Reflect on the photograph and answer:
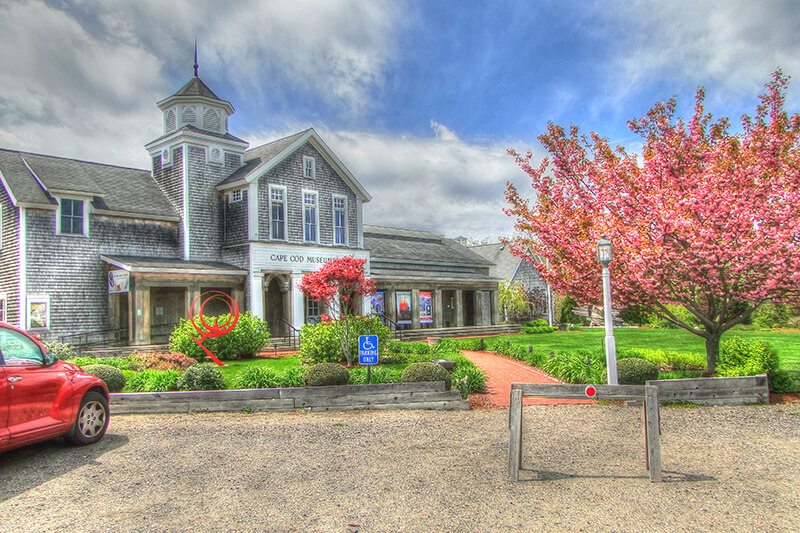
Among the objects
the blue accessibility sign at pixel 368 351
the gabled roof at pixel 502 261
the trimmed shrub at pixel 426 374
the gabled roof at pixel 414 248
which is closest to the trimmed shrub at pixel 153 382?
the blue accessibility sign at pixel 368 351

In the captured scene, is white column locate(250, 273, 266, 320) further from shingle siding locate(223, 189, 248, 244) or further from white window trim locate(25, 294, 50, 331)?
white window trim locate(25, 294, 50, 331)

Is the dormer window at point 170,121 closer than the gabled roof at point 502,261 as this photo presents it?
Yes

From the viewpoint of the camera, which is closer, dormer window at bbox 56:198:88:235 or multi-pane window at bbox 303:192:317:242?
dormer window at bbox 56:198:88:235

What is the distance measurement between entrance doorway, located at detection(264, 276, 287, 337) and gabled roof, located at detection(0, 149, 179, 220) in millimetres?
5631

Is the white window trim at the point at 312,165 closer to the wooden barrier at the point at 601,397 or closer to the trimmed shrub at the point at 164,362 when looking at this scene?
the trimmed shrub at the point at 164,362

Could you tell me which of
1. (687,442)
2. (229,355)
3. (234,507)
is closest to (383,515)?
(234,507)

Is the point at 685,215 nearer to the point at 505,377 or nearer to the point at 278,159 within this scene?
the point at 505,377

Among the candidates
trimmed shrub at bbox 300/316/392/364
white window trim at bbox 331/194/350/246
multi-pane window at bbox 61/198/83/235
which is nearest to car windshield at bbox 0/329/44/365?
trimmed shrub at bbox 300/316/392/364

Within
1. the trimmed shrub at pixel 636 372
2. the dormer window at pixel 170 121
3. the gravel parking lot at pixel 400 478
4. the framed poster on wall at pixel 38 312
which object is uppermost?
the dormer window at pixel 170 121

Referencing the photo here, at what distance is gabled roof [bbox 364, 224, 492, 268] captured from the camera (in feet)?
119

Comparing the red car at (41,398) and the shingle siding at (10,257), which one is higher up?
the shingle siding at (10,257)

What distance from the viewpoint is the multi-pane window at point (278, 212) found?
25.9m

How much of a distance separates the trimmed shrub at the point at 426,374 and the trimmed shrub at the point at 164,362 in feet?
21.3

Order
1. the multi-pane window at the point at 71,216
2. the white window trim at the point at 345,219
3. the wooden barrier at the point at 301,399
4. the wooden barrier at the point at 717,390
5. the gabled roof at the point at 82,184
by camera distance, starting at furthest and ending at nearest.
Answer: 1. the white window trim at the point at 345,219
2. the multi-pane window at the point at 71,216
3. the gabled roof at the point at 82,184
4. the wooden barrier at the point at 717,390
5. the wooden barrier at the point at 301,399
